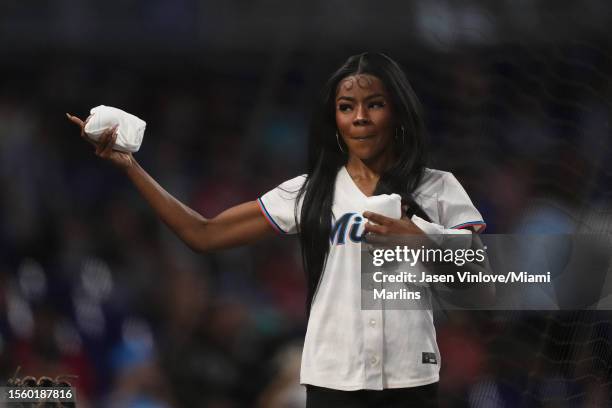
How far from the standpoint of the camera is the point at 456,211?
1783mm

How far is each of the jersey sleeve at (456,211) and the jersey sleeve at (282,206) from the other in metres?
0.29

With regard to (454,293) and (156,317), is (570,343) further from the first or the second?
(156,317)

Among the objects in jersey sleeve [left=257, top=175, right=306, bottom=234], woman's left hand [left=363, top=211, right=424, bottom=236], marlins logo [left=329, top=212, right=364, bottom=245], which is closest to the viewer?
woman's left hand [left=363, top=211, right=424, bottom=236]

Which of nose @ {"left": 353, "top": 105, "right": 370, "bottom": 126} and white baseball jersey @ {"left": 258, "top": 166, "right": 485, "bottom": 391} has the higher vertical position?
nose @ {"left": 353, "top": 105, "right": 370, "bottom": 126}

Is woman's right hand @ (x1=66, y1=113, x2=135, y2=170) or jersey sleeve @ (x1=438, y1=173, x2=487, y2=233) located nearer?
jersey sleeve @ (x1=438, y1=173, x2=487, y2=233)

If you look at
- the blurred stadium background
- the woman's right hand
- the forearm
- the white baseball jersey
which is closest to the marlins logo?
the white baseball jersey

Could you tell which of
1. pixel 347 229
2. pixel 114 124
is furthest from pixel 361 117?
pixel 114 124

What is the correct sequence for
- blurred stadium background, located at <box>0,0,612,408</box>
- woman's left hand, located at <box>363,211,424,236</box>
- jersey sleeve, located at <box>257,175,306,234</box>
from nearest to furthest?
woman's left hand, located at <box>363,211,424,236</box>, jersey sleeve, located at <box>257,175,306,234</box>, blurred stadium background, located at <box>0,0,612,408</box>

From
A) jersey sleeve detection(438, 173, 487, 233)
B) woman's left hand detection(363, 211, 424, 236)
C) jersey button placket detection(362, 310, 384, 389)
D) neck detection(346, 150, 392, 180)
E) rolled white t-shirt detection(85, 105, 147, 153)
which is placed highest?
rolled white t-shirt detection(85, 105, 147, 153)

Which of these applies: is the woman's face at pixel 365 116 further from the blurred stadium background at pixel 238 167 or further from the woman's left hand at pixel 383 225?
the blurred stadium background at pixel 238 167

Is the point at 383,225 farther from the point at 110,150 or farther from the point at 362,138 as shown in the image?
the point at 110,150

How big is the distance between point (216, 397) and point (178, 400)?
0.14 metres

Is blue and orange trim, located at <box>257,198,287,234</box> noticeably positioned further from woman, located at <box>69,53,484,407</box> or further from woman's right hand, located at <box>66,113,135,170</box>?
woman's right hand, located at <box>66,113,135,170</box>

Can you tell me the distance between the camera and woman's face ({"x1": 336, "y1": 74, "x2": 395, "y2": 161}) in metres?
1.79
